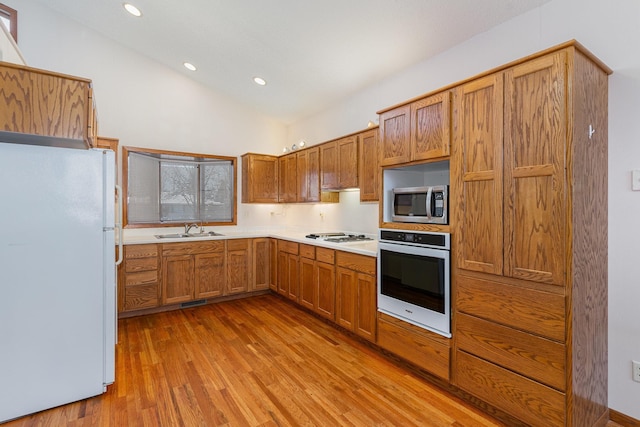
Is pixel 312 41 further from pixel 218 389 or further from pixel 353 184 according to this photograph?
pixel 218 389

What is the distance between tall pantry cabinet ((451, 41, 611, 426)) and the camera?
1.65 m

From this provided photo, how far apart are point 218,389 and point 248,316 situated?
1.54 m

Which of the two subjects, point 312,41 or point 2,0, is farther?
point 2,0

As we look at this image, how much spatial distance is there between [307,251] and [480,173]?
227cm

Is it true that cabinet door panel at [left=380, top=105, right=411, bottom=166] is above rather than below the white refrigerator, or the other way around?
above

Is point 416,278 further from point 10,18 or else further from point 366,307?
point 10,18

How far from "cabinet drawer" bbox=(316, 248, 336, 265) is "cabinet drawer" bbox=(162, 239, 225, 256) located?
1.55 metres

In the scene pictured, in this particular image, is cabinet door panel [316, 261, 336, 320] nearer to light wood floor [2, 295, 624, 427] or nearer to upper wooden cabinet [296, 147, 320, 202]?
light wood floor [2, 295, 624, 427]

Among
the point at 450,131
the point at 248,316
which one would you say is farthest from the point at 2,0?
the point at 450,131

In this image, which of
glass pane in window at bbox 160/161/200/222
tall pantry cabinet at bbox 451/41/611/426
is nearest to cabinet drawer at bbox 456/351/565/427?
tall pantry cabinet at bbox 451/41/611/426

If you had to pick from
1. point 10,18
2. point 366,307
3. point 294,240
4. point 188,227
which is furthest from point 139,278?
point 10,18

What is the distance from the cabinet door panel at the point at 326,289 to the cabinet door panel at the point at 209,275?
152cm

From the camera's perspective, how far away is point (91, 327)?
7.14 feet

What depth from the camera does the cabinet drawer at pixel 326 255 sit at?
3.35m
